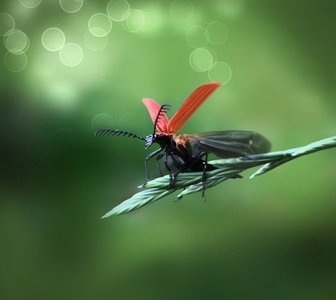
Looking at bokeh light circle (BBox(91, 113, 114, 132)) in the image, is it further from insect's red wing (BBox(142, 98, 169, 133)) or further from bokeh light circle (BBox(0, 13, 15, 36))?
insect's red wing (BBox(142, 98, 169, 133))

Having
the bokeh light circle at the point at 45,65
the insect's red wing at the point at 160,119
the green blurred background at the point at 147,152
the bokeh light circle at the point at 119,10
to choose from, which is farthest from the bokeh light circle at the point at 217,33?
the insect's red wing at the point at 160,119

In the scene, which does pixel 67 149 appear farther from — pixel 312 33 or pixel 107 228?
pixel 312 33

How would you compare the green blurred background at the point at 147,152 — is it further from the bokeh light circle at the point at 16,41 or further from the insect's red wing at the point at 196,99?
the insect's red wing at the point at 196,99

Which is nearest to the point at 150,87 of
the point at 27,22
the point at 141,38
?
the point at 141,38

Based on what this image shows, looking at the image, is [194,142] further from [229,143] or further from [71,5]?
[71,5]

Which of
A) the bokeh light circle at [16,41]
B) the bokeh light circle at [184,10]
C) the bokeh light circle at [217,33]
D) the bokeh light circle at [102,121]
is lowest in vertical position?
the bokeh light circle at [102,121]

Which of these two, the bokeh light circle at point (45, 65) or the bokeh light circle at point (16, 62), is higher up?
the bokeh light circle at point (16, 62)
